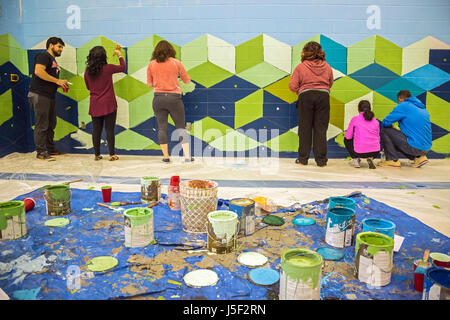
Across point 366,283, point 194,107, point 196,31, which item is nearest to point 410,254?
point 366,283

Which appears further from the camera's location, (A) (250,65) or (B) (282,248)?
(A) (250,65)

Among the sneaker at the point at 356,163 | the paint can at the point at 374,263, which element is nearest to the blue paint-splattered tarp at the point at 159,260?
the paint can at the point at 374,263

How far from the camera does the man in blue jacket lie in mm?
3840

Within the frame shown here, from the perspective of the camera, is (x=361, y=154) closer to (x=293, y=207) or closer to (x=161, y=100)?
(x=293, y=207)

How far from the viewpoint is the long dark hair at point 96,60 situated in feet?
12.8

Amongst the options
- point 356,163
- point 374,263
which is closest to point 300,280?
point 374,263

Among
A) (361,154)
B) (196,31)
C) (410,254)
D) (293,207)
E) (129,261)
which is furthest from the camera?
(196,31)

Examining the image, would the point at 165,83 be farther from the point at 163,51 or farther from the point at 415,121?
the point at 415,121

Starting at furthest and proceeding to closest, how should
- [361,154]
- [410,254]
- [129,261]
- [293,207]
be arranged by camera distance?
[361,154] → [293,207] → [410,254] → [129,261]

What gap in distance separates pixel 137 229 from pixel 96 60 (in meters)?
2.91

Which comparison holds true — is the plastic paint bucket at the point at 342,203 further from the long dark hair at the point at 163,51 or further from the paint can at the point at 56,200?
the long dark hair at the point at 163,51

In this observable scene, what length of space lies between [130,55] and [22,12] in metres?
1.49

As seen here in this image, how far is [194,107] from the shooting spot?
14.6ft

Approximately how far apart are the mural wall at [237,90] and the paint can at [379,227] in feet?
9.30
